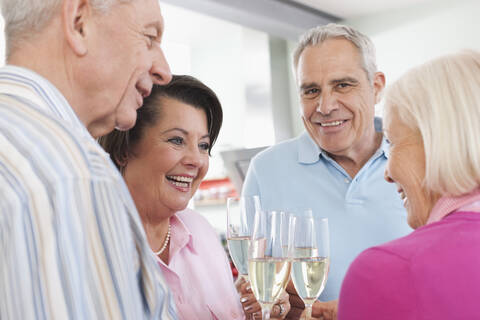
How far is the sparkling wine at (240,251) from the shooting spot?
117 cm

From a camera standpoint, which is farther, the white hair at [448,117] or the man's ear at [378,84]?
the man's ear at [378,84]

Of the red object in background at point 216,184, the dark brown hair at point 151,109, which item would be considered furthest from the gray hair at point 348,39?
the red object in background at point 216,184

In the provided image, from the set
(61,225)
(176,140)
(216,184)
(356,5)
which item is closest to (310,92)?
(176,140)

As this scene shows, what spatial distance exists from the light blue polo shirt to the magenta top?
0.81m

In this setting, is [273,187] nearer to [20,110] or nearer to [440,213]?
[440,213]

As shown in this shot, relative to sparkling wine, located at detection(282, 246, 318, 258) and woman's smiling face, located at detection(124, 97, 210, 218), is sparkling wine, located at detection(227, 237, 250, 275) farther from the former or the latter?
woman's smiling face, located at detection(124, 97, 210, 218)

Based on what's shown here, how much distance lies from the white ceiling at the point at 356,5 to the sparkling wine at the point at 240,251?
362 cm

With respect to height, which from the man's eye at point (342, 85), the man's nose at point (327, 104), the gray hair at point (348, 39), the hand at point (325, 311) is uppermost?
the gray hair at point (348, 39)

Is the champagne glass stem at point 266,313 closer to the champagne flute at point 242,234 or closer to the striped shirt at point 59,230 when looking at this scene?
the champagne flute at point 242,234

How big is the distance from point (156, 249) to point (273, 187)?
51 centimetres

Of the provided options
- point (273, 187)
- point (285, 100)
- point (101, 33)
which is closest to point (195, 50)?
point (285, 100)

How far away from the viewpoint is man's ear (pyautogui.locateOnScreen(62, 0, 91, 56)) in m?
0.84

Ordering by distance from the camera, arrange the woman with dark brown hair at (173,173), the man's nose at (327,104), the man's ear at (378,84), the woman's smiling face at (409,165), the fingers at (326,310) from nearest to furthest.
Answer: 1. the woman's smiling face at (409,165)
2. the fingers at (326,310)
3. the woman with dark brown hair at (173,173)
4. the man's nose at (327,104)
5. the man's ear at (378,84)

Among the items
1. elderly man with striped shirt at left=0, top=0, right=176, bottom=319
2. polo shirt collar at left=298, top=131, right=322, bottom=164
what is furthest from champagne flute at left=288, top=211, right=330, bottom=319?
polo shirt collar at left=298, top=131, right=322, bottom=164
